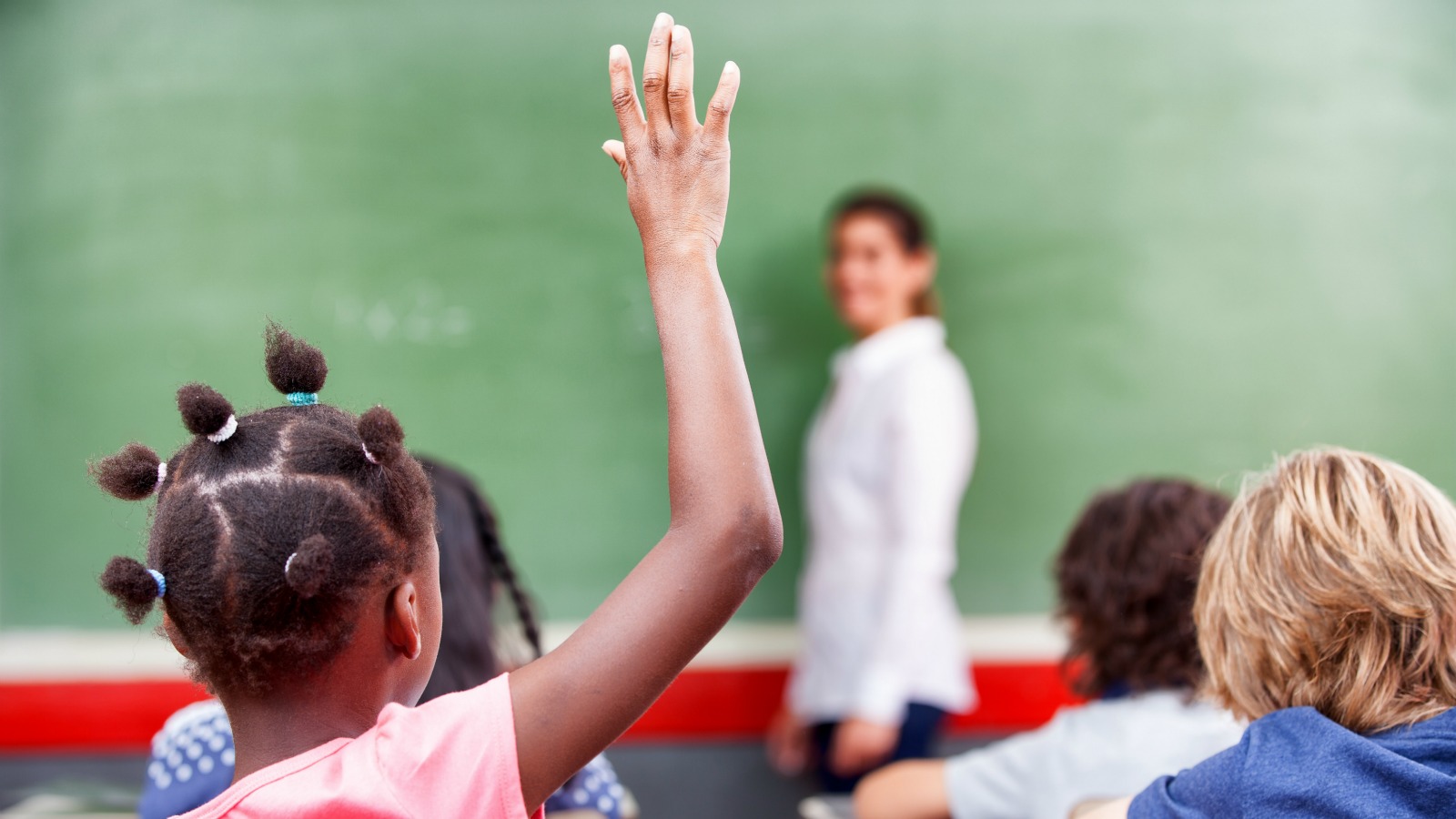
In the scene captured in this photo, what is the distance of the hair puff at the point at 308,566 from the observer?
0.68 meters

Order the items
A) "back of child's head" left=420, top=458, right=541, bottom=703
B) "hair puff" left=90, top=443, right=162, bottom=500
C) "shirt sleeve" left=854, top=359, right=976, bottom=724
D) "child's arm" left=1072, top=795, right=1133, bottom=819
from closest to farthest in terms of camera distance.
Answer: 1. "hair puff" left=90, top=443, right=162, bottom=500
2. "child's arm" left=1072, top=795, right=1133, bottom=819
3. "back of child's head" left=420, top=458, right=541, bottom=703
4. "shirt sleeve" left=854, top=359, right=976, bottom=724

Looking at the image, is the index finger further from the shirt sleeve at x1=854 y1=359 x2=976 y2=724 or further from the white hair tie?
the shirt sleeve at x1=854 y1=359 x2=976 y2=724

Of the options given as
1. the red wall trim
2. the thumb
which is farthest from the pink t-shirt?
the red wall trim

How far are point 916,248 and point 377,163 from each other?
4.13 feet

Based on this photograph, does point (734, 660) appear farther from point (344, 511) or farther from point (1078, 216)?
point (344, 511)

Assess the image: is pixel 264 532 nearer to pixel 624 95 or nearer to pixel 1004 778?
pixel 624 95

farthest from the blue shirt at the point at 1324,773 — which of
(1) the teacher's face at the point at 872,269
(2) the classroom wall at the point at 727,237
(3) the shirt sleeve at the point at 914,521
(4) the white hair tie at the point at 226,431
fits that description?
(2) the classroom wall at the point at 727,237

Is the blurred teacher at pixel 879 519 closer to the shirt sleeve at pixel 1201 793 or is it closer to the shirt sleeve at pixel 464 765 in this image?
the shirt sleeve at pixel 1201 793

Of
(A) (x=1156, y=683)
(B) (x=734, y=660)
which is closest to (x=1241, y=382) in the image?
(B) (x=734, y=660)

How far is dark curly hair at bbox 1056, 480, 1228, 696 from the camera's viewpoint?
4.79ft

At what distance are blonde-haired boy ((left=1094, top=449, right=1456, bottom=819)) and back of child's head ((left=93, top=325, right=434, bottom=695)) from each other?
66 cm

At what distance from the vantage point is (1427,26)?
279 centimetres

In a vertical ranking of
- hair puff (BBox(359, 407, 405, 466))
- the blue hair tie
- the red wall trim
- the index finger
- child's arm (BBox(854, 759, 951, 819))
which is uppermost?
the index finger

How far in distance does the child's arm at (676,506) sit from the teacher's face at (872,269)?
1862 millimetres
